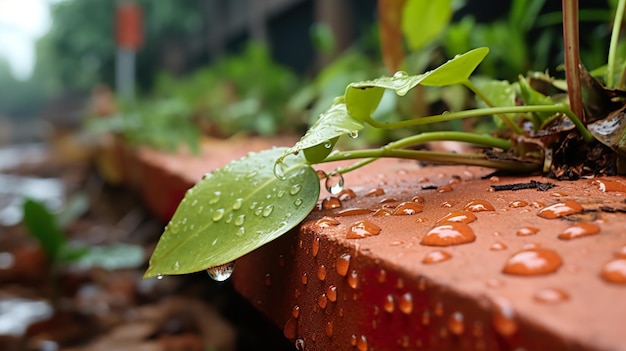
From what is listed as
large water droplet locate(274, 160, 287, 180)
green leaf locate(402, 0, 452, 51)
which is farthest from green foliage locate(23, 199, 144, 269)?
large water droplet locate(274, 160, 287, 180)

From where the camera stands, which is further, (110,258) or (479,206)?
(110,258)

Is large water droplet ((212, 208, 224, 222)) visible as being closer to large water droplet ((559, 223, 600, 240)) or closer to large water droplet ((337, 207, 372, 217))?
large water droplet ((337, 207, 372, 217))

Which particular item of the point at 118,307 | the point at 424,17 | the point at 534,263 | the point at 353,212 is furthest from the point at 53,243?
the point at 534,263

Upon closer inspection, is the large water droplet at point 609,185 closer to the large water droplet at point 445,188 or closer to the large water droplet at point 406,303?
the large water droplet at point 445,188

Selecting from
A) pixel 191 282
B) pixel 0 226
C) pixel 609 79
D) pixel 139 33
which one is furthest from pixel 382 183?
pixel 139 33

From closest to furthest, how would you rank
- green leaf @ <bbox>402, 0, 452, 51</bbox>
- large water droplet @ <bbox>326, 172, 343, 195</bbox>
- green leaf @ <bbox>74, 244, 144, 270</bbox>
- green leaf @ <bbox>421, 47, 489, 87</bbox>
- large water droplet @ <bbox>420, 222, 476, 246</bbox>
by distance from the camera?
large water droplet @ <bbox>420, 222, 476, 246</bbox> → green leaf @ <bbox>421, 47, 489, 87</bbox> → large water droplet @ <bbox>326, 172, 343, 195</bbox> → green leaf @ <bbox>402, 0, 452, 51</bbox> → green leaf @ <bbox>74, 244, 144, 270</bbox>

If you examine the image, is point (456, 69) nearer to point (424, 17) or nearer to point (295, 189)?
point (295, 189)
